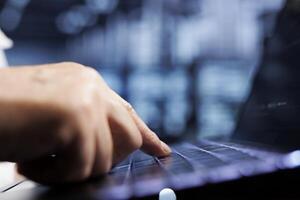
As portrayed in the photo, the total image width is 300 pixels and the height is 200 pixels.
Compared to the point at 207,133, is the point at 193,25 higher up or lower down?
higher up

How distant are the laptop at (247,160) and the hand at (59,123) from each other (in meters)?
0.02

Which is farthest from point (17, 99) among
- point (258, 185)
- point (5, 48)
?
point (5, 48)

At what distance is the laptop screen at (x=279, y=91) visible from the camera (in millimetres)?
436

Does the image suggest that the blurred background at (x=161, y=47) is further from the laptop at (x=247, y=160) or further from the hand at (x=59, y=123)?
the hand at (x=59, y=123)

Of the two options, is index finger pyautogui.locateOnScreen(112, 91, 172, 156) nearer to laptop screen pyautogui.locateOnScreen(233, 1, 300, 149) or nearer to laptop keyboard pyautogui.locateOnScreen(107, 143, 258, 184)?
laptop keyboard pyautogui.locateOnScreen(107, 143, 258, 184)

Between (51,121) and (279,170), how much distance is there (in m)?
0.13

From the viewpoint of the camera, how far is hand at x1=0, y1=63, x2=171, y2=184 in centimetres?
22

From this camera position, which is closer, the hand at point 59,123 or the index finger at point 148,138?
the hand at point 59,123

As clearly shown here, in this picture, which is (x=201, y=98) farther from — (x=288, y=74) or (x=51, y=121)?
(x=51, y=121)

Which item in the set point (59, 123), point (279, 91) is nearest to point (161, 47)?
point (279, 91)

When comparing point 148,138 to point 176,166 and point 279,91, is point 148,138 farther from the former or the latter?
point 279,91

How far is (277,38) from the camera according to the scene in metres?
0.57

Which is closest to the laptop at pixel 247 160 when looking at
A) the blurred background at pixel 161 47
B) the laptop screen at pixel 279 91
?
the laptop screen at pixel 279 91

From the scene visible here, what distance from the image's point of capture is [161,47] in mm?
1500
